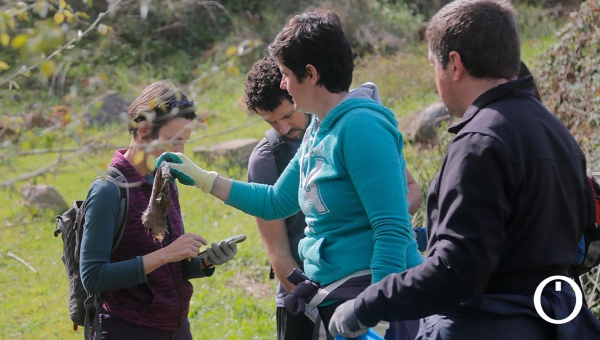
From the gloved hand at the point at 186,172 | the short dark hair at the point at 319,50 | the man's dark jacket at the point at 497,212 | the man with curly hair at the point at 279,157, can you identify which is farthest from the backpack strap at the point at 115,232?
the man's dark jacket at the point at 497,212

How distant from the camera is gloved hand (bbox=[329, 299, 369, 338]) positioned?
229cm

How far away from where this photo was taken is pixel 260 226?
3.47 metres

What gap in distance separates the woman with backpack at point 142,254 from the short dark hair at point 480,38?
3.67ft

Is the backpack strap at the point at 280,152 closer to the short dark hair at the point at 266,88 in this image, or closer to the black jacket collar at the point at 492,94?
the short dark hair at the point at 266,88

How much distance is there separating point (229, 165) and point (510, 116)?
7.68 meters

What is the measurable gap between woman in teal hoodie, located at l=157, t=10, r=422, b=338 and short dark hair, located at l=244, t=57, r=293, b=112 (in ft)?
1.65

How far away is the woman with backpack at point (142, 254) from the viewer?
9.66 ft

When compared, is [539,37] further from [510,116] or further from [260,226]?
[510,116]

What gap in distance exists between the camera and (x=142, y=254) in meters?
3.12

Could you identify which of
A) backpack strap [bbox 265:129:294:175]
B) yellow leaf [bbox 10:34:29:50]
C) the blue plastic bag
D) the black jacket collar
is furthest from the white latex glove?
yellow leaf [bbox 10:34:29:50]

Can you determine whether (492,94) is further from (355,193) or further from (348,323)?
(348,323)

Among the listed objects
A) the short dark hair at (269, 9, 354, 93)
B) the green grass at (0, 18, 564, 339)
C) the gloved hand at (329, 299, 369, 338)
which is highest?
the short dark hair at (269, 9, 354, 93)

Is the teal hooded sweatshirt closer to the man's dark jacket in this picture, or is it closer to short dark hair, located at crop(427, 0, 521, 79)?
the man's dark jacket

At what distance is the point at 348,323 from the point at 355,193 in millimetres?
473
